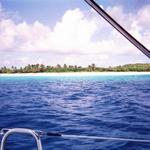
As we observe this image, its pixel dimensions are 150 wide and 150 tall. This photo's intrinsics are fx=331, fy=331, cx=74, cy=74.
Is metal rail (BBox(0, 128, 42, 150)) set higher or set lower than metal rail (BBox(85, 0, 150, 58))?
lower

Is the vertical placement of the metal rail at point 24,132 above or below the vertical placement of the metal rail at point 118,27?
below

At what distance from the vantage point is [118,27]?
7.86 feet

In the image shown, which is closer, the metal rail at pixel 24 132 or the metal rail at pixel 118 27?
the metal rail at pixel 118 27

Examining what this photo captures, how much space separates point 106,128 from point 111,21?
9.75m

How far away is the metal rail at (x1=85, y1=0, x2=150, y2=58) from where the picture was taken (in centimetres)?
234

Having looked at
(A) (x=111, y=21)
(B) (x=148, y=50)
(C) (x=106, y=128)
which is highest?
(A) (x=111, y=21)

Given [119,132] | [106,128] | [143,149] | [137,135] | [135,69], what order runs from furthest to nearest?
1. [135,69]
2. [106,128]
3. [119,132]
4. [137,135]
5. [143,149]

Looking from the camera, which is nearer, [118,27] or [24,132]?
[118,27]

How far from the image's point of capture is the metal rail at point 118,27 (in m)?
2.34

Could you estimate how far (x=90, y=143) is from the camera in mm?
8664

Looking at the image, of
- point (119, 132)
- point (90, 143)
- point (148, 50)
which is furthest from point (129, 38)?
point (119, 132)

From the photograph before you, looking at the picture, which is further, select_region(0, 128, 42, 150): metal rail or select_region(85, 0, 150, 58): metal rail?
select_region(0, 128, 42, 150): metal rail

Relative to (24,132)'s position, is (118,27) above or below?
above

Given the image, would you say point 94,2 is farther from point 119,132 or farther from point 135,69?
point 135,69
